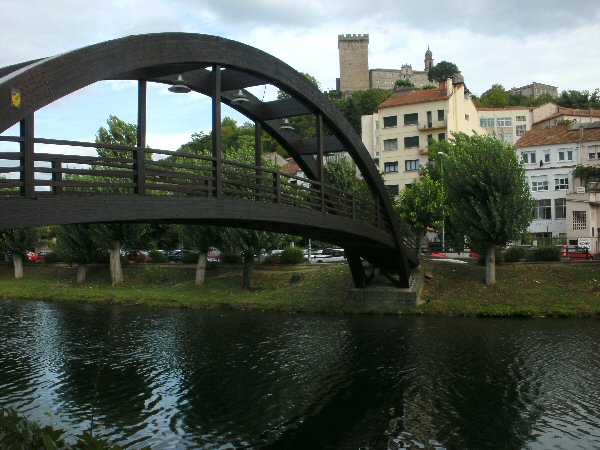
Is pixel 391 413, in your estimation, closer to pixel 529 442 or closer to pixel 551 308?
pixel 529 442

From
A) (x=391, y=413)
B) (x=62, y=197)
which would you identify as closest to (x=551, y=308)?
(x=391, y=413)

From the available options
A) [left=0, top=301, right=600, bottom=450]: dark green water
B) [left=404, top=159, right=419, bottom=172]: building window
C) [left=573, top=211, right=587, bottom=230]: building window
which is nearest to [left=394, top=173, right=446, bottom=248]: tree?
[left=573, top=211, right=587, bottom=230]: building window

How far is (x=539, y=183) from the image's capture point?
6869cm

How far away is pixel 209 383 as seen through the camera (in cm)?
1892

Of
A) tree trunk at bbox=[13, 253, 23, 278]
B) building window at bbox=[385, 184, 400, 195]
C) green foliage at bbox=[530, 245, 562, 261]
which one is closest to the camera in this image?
green foliage at bbox=[530, 245, 562, 261]

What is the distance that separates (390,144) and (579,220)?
2704 centimetres

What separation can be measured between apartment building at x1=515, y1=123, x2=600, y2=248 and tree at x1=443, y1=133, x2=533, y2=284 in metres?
31.6

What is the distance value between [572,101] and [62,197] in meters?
123

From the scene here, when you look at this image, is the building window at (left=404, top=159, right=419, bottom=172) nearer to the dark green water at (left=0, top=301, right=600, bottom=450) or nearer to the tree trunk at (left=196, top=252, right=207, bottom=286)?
the tree trunk at (left=196, top=252, right=207, bottom=286)

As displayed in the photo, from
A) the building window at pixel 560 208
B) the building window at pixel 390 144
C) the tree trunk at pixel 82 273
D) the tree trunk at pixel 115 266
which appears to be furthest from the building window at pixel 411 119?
the tree trunk at pixel 82 273

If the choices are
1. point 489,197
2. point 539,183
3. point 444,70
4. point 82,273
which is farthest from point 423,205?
point 444,70

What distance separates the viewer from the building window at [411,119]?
79.9 m

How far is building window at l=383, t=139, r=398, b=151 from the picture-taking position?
81.6 m

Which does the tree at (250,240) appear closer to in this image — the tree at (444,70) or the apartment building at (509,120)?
the apartment building at (509,120)
